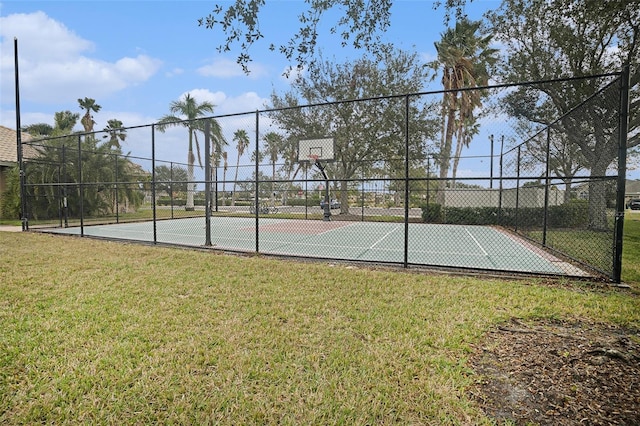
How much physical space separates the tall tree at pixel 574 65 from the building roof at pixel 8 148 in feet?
70.1

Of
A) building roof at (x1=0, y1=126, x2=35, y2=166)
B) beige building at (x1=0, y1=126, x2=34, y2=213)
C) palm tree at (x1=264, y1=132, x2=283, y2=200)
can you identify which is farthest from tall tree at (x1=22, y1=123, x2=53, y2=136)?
palm tree at (x1=264, y1=132, x2=283, y2=200)

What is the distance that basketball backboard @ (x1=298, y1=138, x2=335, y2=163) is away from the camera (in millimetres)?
16391

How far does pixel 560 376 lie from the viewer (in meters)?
2.26

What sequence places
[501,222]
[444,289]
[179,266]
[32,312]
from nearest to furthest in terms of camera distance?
1. [32,312]
2. [444,289]
3. [179,266]
4. [501,222]

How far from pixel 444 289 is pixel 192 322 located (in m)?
3.16

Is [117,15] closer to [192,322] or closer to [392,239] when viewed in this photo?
[192,322]

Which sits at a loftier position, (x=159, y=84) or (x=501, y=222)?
(x=159, y=84)

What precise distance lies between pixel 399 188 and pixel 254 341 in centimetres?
1332

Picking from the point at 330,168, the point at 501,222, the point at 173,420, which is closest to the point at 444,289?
the point at 173,420

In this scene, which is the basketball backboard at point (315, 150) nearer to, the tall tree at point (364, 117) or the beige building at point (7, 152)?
the tall tree at point (364, 117)

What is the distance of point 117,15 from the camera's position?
404cm

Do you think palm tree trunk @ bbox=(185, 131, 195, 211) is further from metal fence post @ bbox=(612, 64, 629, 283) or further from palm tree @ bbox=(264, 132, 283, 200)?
metal fence post @ bbox=(612, 64, 629, 283)

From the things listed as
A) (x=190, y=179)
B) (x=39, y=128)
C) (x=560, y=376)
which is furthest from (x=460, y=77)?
(x=39, y=128)

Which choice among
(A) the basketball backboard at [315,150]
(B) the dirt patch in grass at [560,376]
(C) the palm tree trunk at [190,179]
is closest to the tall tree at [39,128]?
(C) the palm tree trunk at [190,179]
